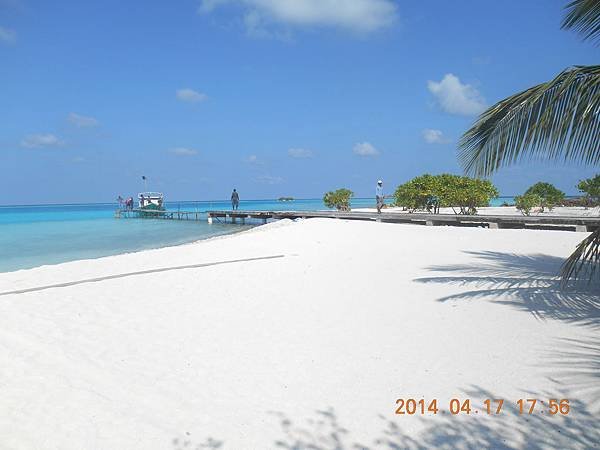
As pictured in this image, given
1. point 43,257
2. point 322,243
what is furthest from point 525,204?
point 43,257

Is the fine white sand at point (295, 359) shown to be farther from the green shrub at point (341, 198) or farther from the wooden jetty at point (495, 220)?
the green shrub at point (341, 198)

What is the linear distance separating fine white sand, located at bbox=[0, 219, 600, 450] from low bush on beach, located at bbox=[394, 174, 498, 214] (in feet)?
52.2

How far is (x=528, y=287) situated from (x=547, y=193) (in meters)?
24.8

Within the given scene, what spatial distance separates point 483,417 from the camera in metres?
2.92

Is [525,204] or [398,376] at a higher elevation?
[525,204]

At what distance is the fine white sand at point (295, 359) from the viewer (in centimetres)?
282

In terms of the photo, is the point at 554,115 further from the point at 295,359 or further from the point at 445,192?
the point at 445,192

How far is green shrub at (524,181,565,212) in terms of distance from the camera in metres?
26.7

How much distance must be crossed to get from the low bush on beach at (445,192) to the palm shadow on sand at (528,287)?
14399 millimetres

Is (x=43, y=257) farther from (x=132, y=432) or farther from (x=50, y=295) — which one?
(x=132, y=432)

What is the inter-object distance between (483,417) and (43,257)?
18.0 m

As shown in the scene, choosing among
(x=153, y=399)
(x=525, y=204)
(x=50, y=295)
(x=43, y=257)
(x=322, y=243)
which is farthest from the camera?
(x=525, y=204)
